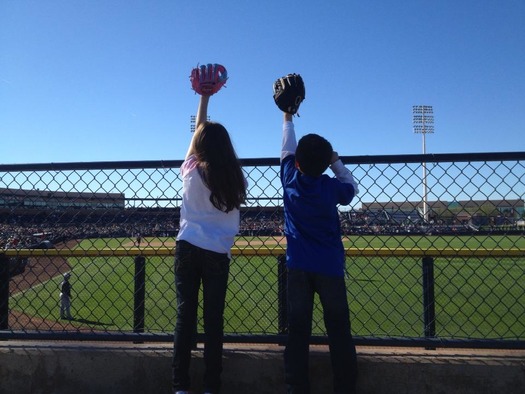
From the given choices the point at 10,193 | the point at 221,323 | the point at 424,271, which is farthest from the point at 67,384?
the point at 424,271

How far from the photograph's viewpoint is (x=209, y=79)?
3043mm

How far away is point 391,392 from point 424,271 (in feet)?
4.33

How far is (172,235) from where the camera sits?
163 inches

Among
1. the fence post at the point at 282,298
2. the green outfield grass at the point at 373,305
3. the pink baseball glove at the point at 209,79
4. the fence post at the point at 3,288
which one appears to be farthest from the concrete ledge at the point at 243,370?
the green outfield grass at the point at 373,305

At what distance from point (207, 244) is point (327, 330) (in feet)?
2.62

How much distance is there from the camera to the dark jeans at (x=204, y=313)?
2701 millimetres

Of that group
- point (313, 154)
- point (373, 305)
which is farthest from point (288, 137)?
point (373, 305)

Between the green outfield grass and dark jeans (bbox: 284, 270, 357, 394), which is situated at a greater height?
dark jeans (bbox: 284, 270, 357, 394)

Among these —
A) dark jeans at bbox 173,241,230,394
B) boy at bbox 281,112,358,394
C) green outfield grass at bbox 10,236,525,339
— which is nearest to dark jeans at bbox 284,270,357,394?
boy at bbox 281,112,358,394

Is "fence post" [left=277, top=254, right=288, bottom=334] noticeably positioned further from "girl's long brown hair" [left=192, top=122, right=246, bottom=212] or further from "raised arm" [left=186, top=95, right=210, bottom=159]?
"raised arm" [left=186, top=95, right=210, bottom=159]

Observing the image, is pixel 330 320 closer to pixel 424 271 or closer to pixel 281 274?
pixel 281 274

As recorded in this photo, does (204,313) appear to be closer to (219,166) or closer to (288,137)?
(219,166)

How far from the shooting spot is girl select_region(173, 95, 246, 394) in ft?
8.89

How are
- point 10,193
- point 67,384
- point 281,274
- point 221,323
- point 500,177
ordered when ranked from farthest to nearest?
point 10,193 → point 281,274 → point 67,384 → point 500,177 → point 221,323
